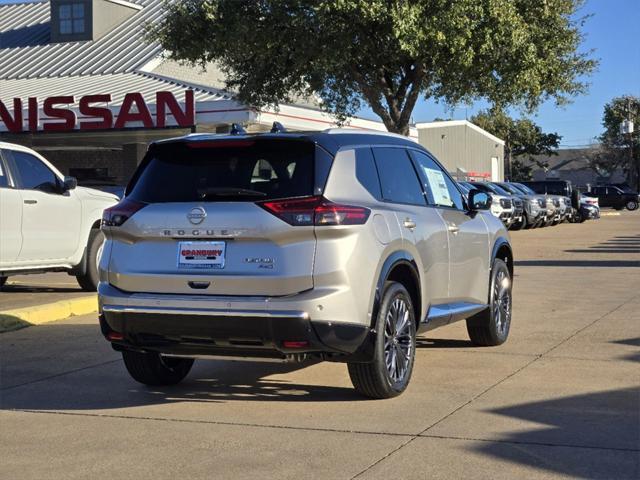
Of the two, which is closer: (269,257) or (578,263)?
→ (269,257)

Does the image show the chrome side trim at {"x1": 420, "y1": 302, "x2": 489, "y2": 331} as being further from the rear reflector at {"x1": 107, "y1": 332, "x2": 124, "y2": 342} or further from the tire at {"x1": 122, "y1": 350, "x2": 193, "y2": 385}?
the rear reflector at {"x1": 107, "y1": 332, "x2": 124, "y2": 342}

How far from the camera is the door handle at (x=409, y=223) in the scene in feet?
23.9

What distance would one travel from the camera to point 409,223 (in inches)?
289

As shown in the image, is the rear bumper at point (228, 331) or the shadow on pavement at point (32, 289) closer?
the rear bumper at point (228, 331)

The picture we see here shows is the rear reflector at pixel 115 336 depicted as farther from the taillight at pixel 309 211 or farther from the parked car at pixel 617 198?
the parked car at pixel 617 198

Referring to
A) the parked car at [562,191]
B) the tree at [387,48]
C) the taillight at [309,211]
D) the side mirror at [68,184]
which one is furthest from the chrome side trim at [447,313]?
the parked car at [562,191]

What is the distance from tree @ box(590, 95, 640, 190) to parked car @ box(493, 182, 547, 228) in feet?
197

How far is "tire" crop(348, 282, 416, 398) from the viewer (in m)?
6.83

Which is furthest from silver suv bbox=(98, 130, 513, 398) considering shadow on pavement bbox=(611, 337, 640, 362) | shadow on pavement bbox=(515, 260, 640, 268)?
shadow on pavement bbox=(515, 260, 640, 268)

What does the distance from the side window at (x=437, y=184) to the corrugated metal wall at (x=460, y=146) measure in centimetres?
5754

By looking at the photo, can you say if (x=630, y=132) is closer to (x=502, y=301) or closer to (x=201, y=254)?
(x=502, y=301)

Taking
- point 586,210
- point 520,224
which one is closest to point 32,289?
point 520,224

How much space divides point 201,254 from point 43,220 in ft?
21.4

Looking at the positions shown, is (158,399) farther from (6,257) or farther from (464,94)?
(464,94)
